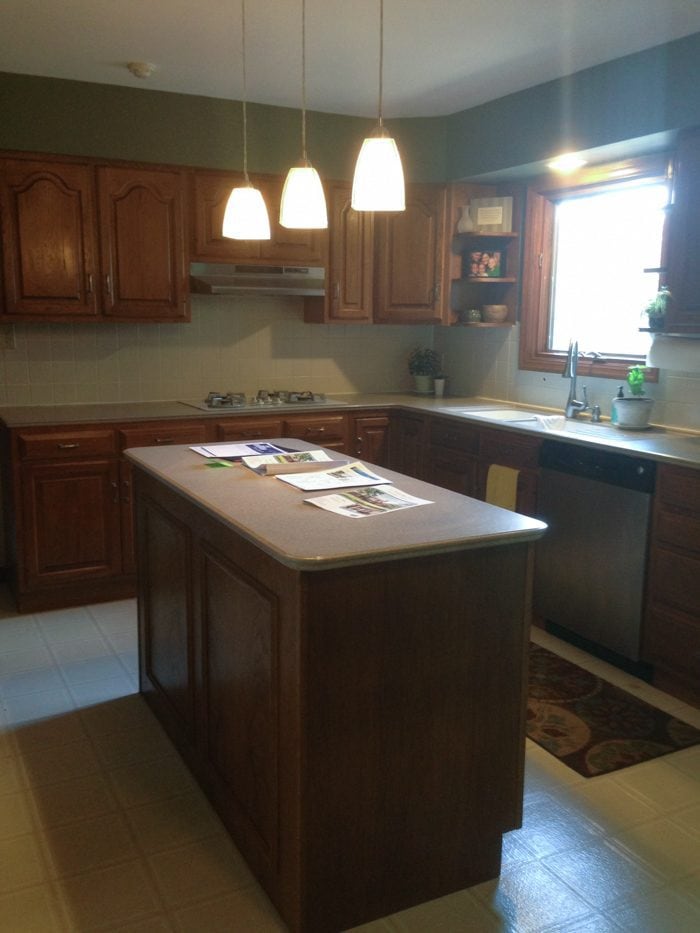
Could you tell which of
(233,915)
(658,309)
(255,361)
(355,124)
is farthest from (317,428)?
(233,915)

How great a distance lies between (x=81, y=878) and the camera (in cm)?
217

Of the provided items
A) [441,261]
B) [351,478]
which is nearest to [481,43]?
[441,261]

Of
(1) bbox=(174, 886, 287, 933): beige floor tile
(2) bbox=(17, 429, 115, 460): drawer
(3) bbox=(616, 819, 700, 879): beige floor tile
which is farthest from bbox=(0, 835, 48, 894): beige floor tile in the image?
(2) bbox=(17, 429, 115, 460): drawer

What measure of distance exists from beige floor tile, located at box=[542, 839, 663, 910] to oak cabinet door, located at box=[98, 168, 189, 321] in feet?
10.8

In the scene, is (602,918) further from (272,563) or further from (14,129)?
(14,129)

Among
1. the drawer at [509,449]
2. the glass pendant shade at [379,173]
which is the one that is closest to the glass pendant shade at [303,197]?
the glass pendant shade at [379,173]

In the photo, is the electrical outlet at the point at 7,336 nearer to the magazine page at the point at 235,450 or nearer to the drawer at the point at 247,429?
the drawer at the point at 247,429

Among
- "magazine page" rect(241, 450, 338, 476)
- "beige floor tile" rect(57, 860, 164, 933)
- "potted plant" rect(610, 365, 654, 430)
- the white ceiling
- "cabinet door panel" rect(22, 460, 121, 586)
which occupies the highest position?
the white ceiling

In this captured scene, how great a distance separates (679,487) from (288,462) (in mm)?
1488

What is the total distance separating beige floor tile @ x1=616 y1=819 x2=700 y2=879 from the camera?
2225mm

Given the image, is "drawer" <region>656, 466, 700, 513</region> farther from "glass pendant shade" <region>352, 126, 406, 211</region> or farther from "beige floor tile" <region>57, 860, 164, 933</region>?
"beige floor tile" <region>57, 860, 164, 933</region>

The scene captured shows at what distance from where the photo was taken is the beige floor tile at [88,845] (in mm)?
2224

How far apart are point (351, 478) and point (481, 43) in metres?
2.11

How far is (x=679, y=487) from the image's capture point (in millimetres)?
3145
